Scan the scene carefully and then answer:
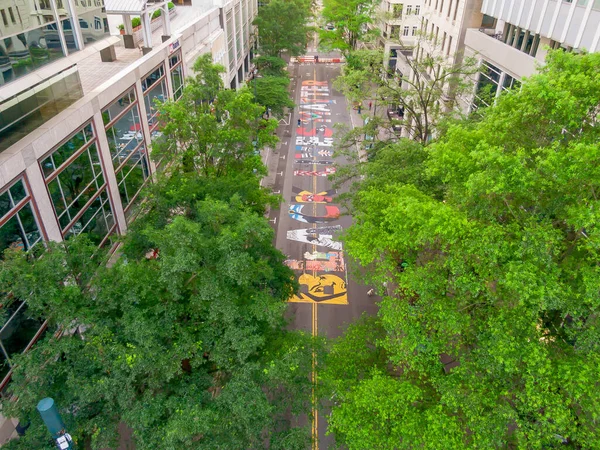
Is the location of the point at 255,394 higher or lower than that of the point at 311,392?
higher

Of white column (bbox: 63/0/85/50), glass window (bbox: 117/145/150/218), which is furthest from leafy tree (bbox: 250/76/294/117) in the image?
white column (bbox: 63/0/85/50)

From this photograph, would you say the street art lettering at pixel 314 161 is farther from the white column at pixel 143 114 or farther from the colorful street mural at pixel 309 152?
the white column at pixel 143 114

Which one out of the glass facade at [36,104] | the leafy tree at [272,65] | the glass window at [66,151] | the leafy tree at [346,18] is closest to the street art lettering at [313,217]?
the glass window at [66,151]

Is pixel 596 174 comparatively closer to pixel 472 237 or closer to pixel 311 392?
pixel 472 237

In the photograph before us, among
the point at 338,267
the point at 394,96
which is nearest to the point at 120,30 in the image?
the point at 394,96

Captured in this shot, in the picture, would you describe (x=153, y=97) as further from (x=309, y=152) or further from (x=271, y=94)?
(x=309, y=152)

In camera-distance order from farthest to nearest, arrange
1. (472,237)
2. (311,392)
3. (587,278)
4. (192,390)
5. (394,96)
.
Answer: (394,96), (311,392), (192,390), (472,237), (587,278)

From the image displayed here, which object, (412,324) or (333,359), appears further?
(333,359)
